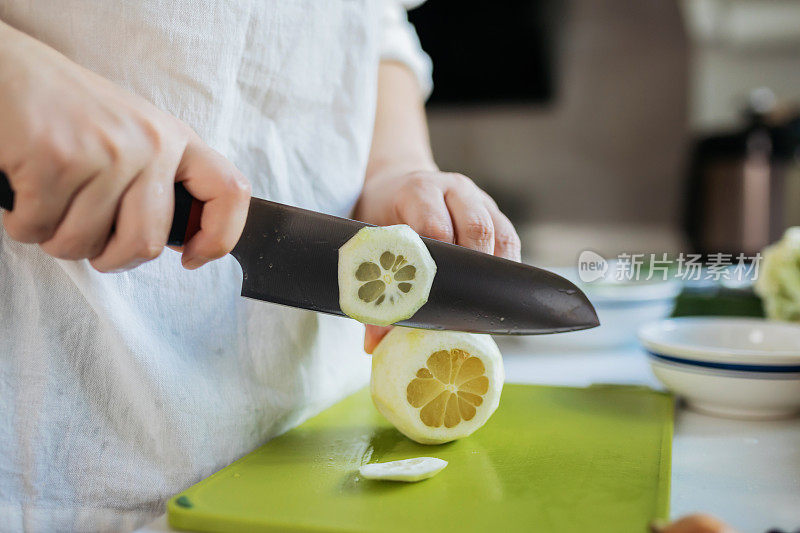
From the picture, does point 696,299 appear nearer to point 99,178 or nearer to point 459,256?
point 459,256

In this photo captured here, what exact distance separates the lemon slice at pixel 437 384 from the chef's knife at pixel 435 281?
0.18 ft

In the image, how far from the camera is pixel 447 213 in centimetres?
87

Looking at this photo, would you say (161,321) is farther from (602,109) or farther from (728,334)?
(602,109)

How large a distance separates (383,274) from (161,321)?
263 millimetres

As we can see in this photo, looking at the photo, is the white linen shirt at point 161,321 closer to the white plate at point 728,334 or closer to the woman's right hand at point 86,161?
the woman's right hand at point 86,161

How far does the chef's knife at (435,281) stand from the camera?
0.76 meters

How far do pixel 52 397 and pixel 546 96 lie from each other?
4.83 m

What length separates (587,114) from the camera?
198 inches

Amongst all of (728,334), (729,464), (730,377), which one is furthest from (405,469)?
(728,334)

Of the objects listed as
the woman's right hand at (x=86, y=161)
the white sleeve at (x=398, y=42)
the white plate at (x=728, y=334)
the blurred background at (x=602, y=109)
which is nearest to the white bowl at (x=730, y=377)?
the white plate at (x=728, y=334)

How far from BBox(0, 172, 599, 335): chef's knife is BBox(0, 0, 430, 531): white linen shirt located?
114 millimetres

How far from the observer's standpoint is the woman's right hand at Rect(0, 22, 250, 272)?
0.52 meters

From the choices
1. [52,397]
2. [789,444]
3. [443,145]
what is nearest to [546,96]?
[443,145]

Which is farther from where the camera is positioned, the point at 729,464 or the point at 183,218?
the point at 729,464
